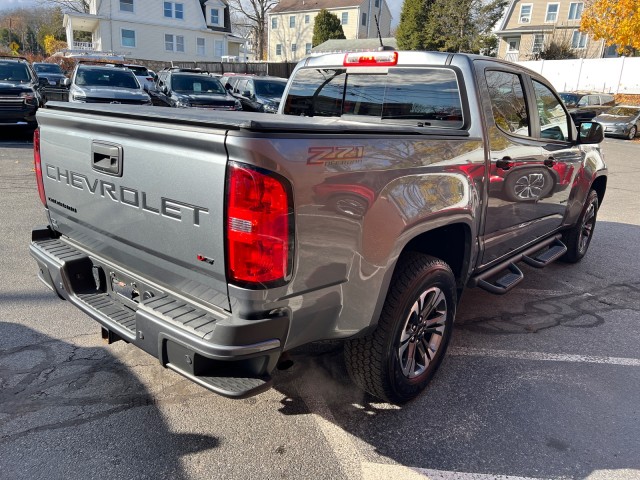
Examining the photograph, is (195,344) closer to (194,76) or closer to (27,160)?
(27,160)

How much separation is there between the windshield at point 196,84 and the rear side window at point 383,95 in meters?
12.9

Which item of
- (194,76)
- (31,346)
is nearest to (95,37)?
(194,76)

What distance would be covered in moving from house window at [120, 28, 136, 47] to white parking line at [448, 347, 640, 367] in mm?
44180

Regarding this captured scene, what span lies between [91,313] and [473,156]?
2.44 m

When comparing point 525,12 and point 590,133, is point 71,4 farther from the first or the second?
point 590,133

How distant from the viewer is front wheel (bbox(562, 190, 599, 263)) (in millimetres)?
5570

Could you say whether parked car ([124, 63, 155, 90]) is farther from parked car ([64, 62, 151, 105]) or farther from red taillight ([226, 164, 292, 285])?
red taillight ([226, 164, 292, 285])

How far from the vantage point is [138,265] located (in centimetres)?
261

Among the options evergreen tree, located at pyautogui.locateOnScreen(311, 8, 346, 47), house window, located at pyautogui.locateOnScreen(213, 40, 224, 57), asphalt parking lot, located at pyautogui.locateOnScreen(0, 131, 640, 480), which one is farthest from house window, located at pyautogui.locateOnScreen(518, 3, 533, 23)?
asphalt parking lot, located at pyautogui.locateOnScreen(0, 131, 640, 480)

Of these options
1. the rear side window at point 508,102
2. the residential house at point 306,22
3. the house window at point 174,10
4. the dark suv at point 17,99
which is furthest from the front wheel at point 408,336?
the residential house at point 306,22

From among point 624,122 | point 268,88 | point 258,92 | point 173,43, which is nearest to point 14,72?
point 258,92

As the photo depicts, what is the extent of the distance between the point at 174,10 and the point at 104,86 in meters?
33.2

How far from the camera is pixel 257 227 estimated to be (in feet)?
6.72

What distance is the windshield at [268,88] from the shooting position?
17.1 m
